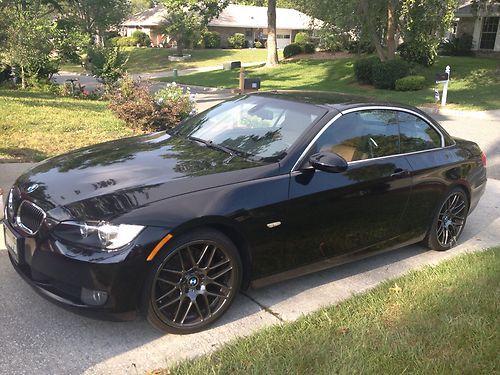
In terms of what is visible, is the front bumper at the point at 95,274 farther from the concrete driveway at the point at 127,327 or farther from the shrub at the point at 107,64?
the shrub at the point at 107,64

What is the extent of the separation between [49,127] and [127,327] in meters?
7.27

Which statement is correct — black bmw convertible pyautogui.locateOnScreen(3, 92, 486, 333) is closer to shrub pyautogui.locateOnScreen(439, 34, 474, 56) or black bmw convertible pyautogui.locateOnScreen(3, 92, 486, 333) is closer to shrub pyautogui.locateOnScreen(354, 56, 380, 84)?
shrub pyautogui.locateOnScreen(354, 56, 380, 84)

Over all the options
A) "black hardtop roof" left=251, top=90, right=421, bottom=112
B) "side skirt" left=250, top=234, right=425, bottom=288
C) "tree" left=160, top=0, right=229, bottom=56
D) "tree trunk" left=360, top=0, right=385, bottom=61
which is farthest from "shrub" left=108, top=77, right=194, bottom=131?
"tree" left=160, top=0, right=229, bottom=56

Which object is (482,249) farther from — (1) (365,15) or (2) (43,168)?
(1) (365,15)

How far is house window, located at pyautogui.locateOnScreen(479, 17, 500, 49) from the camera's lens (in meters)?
31.8

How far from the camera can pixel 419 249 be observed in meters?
5.21

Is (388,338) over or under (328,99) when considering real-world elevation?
under

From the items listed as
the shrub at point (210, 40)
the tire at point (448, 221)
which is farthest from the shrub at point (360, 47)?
the tire at point (448, 221)

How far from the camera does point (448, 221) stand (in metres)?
5.13

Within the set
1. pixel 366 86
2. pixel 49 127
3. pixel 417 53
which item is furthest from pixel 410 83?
pixel 49 127

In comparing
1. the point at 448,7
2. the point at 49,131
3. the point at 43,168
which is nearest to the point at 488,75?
the point at 448,7

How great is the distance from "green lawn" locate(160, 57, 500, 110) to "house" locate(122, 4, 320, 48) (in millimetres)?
26425

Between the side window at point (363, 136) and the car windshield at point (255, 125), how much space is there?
20 cm

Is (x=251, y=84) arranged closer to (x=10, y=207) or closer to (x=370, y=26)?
(x=10, y=207)
